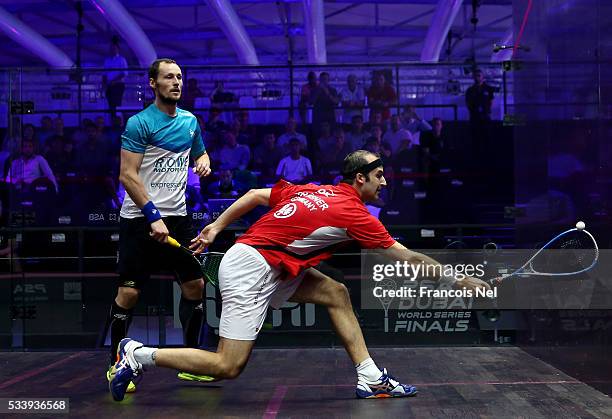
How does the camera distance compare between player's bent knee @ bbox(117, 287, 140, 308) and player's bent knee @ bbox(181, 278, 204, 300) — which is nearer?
player's bent knee @ bbox(117, 287, 140, 308)

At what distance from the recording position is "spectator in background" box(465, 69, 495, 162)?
276 inches

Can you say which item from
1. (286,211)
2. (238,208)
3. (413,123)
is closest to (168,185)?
(238,208)

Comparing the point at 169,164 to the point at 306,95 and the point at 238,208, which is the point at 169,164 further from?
the point at 306,95

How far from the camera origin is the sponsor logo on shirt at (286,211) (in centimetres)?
382

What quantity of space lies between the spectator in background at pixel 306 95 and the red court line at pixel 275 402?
2985 millimetres

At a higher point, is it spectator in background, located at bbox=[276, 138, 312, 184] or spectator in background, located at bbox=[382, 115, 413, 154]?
spectator in background, located at bbox=[382, 115, 413, 154]

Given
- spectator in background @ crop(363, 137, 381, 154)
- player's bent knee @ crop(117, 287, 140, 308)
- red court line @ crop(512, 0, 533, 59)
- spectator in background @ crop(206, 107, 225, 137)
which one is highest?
red court line @ crop(512, 0, 533, 59)

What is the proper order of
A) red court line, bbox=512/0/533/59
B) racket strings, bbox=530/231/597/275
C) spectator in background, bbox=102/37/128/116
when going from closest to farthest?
racket strings, bbox=530/231/597/275
red court line, bbox=512/0/533/59
spectator in background, bbox=102/37/128/116

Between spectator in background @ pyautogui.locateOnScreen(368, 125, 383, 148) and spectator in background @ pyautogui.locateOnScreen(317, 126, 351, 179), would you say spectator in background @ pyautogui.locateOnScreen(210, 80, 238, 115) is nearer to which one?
spectator in background @ pyautogui.locateOnScreen(317, 126, 351, 179)

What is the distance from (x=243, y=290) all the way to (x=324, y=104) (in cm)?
339

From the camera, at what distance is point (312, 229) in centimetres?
378

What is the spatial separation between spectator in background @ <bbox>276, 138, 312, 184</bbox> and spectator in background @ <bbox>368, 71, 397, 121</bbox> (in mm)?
683

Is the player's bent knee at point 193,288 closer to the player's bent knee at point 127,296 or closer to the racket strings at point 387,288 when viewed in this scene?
the player's bent knee at point 127,296

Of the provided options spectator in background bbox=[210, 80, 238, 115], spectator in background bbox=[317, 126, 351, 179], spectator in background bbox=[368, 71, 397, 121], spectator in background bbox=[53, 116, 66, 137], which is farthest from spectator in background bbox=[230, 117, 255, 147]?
spectator in background bbox=[53, 116, 66, 137]
